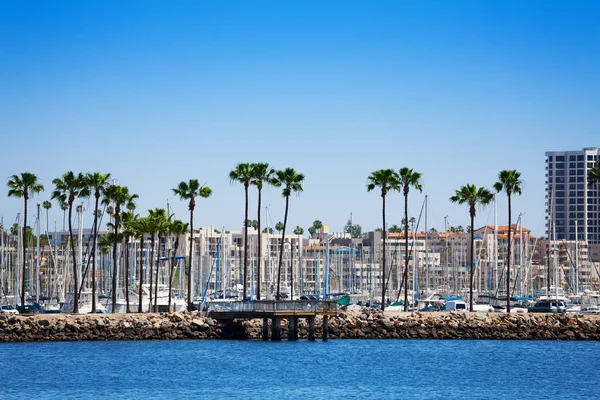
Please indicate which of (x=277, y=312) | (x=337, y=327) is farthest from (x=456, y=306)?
(x=277, y=312)

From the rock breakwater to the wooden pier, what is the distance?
1889 millimetres

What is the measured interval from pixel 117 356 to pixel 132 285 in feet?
144

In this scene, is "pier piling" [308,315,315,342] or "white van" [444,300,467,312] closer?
"pier piling" [308,315,315,342]

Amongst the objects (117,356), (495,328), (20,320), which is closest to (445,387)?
(117,356)

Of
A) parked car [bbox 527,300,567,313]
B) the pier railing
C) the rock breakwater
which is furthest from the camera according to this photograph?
parked car [bbox 527,300,567,313]

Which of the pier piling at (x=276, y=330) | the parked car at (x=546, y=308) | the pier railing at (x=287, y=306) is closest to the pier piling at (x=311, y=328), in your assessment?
the pier railing at (x=287, y=306)

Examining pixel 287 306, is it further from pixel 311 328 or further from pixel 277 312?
pixel 311 328

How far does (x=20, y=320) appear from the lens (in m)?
79.7

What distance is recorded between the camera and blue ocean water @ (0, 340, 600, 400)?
2147 inches

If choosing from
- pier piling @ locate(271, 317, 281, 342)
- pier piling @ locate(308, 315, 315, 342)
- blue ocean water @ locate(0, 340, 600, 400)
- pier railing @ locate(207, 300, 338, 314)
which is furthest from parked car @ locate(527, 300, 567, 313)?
pier piling @ locate(271, 317, 281, 342)

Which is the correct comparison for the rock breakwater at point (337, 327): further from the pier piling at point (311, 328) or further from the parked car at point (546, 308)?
the parked car at point (546, 308)

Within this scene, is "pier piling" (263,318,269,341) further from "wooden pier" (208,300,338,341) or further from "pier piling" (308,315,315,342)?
"pier piling" (308,315,315,342)

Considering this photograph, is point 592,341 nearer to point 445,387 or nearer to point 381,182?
point 381,182

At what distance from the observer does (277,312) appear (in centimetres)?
7569
